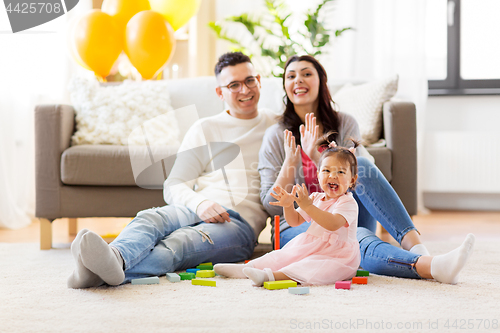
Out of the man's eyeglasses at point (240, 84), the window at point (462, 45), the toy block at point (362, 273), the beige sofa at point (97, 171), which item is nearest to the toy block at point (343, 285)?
the toy block at point (362, 273)

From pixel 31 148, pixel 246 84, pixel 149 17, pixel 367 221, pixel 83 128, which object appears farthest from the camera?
pixel 31 148

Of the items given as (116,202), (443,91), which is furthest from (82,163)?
(443,91)

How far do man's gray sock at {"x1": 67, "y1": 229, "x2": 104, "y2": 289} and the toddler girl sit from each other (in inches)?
15.1

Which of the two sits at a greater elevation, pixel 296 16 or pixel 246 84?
pixel 296 16

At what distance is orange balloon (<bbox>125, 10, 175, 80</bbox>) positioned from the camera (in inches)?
103

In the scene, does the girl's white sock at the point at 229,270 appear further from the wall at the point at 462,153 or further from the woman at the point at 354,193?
the wall at the point at 462,153

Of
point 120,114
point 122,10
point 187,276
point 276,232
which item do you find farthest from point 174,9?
point 187,276

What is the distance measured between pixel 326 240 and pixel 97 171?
109cm

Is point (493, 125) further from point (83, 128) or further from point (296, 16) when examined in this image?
point (83, 128)

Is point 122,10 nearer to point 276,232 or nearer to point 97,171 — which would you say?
point 97,171

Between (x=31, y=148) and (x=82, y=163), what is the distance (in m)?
1.18

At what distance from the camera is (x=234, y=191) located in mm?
1590

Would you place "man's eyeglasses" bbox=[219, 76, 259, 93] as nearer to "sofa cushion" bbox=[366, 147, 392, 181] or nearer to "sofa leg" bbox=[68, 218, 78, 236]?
"sofa cushion" bbox=[366, 147, 392, 181]

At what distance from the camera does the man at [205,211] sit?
3.87ft
